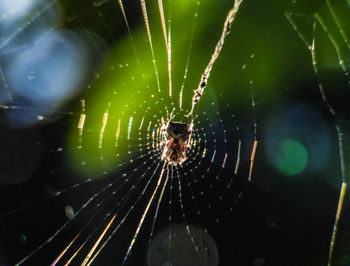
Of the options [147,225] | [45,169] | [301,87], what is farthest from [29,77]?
[147,225]

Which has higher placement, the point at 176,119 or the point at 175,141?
the point at 176,119

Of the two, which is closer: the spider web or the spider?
the spider web

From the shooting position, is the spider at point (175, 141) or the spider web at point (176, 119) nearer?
the spider web at point (176, 119)

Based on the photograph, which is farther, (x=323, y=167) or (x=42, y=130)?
(x=323, y=167)

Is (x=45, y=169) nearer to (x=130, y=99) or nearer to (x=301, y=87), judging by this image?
(x=130, y=99)
